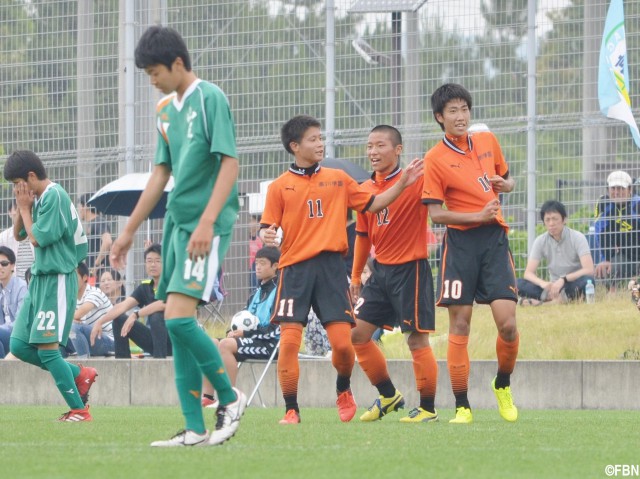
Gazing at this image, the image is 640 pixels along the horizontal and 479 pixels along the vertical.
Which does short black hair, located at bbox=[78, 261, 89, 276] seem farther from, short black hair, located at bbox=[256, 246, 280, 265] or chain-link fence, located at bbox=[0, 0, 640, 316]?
short black hair, located at bbox=[256, 246, 280, 265]

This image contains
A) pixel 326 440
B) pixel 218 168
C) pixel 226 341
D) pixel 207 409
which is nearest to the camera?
pixel 218 168

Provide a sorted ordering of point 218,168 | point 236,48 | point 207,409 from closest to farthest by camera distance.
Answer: point 218,168 → point 207,409 → point 236,48

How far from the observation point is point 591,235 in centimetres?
1641

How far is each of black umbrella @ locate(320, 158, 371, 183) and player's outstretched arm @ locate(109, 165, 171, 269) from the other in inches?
321

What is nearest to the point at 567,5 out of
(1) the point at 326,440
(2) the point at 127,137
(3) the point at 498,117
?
(3) the point at 498,117

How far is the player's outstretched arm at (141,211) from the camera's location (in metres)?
7.76

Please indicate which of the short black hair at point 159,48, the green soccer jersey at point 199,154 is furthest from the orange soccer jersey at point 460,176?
the short black hair at point 159,48

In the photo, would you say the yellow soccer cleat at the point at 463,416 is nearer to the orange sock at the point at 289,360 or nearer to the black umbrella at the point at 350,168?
the orange sock at the point at 289,360

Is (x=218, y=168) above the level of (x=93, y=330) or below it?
above

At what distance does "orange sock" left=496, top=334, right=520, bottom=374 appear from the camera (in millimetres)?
10328

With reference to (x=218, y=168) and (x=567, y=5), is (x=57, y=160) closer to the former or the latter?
(x=567, y=5)

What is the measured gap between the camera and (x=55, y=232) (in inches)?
415

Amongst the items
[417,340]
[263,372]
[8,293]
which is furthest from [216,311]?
[417,340]

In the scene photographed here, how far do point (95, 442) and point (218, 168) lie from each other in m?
1.72
